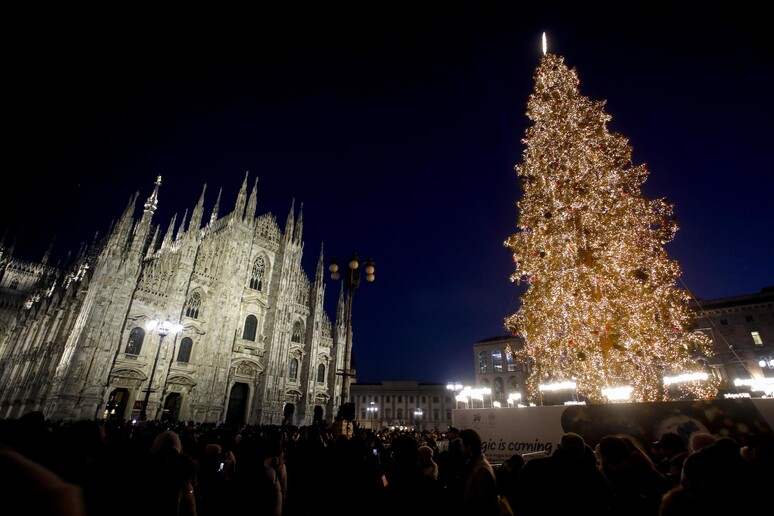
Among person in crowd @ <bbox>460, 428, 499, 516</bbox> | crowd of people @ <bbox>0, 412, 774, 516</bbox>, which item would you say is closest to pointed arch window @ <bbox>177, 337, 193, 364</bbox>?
crowd of people @ <bbox>0, 412, 774, 516</bbox>

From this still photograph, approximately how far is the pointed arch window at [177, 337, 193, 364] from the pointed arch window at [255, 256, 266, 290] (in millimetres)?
7919

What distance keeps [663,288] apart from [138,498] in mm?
12009

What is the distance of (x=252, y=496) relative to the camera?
11.8ft

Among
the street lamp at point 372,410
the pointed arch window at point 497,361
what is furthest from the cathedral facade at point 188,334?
the street lamp at point 372,410

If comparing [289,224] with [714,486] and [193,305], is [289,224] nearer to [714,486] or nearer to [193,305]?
[193,305]

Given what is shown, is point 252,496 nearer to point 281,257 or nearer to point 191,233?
point 191,233

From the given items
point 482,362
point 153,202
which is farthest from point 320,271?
point 482,362

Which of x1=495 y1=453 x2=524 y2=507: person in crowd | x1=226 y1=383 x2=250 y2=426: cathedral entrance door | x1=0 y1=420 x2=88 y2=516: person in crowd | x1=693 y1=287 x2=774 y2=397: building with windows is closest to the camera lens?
x1=0 y1=420 x2=88 y2=516: person in crowd

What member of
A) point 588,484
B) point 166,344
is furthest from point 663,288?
point 166,344

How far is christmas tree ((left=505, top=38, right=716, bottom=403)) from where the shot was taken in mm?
9641

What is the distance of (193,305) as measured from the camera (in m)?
30.7

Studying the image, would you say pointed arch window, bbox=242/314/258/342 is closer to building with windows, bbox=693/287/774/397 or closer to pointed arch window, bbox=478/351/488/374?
pointed arch window, bbox=478/351/488/374

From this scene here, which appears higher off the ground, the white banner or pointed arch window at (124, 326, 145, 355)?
pointed arch window at (124, 326, 145, 355)

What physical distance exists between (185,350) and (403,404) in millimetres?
49876
